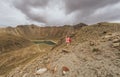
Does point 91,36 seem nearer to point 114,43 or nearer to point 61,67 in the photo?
point 114,43

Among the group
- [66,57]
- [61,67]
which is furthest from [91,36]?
[61,67]

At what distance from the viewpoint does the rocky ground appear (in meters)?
15.0

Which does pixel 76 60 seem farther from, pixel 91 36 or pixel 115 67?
pixel 91 36

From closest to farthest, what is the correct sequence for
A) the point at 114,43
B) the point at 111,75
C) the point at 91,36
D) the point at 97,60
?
the point at 111,75
the point at 97,60
the point at 114,43
the point at 91,36

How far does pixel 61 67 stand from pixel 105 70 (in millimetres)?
4029

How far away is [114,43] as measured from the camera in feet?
58.0

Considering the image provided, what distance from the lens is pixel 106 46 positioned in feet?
58.7

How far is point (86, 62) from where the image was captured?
16.4 m

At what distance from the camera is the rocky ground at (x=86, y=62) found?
15010mm

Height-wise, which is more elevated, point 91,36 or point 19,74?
point 91,36

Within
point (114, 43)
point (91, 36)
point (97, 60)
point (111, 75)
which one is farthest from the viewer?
point (91, 36)

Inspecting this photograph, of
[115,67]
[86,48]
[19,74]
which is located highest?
[86,48]

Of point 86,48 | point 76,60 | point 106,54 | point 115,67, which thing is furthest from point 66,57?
point 115,67

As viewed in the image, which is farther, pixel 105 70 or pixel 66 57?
pixel 66 57
